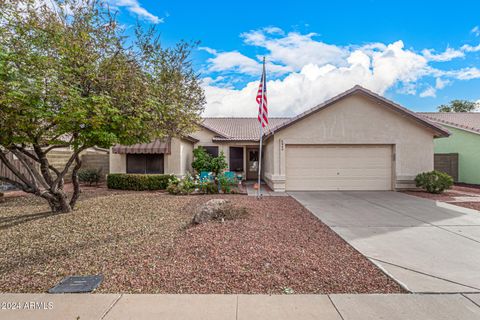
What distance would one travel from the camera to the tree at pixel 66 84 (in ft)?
18.8

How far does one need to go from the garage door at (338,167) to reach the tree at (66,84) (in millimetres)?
7412

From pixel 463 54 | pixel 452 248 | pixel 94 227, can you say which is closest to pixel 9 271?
pixel 94 227

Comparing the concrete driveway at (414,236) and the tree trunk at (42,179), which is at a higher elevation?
the tree trunk at (42,179)

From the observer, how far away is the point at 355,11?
421 inches

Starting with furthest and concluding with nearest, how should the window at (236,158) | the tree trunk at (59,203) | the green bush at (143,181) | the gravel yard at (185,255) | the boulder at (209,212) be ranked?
the window at (236,158)
the green bush at (143,181)
the tree trunk at (59,203)
the boulder at (209,212)
the gravel yard at (185,255)

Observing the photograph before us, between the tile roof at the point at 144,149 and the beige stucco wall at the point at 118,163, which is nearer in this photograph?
the tile roof at the point at 144,149

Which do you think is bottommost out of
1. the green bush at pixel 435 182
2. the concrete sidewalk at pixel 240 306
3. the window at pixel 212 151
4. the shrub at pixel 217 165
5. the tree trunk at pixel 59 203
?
the concrete sidewalk at pixel 240 306

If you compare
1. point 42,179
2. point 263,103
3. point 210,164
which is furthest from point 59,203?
point 210,164

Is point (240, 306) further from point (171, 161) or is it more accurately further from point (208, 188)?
point (171, 161)

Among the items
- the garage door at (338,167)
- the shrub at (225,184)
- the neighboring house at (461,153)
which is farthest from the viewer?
the neighboring house at (461,153)

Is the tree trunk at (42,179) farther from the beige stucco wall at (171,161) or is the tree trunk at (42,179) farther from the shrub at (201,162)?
the shrub at (201,162)

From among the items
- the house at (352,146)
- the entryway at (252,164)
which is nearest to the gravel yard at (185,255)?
the house at (352,146)

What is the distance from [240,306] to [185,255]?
1.67m

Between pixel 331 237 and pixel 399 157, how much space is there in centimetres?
971
